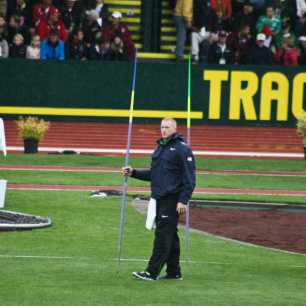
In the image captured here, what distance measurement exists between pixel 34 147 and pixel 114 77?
14.3ft

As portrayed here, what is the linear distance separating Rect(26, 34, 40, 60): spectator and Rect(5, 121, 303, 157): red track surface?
180 centimetres

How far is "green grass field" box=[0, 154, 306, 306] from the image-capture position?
14.0 m

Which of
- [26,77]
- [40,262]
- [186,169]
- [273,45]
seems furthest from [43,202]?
[273,45]

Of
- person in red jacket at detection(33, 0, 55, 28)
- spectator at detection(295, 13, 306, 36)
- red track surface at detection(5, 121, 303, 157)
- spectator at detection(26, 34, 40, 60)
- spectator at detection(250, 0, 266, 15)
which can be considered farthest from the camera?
spectator at detection(295, 13, 306, 36)

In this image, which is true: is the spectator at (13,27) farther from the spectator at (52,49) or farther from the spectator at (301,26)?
the spectator at (301,26)

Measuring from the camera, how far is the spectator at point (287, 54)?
37062 mm

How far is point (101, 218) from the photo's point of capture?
2142 centimetres

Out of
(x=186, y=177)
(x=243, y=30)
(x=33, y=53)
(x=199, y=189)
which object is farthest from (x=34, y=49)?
(x=186, y=177)

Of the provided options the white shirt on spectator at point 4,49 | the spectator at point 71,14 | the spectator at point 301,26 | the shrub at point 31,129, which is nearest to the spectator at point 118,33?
the spectator at point 71,14

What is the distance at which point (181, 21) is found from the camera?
36.7 meters

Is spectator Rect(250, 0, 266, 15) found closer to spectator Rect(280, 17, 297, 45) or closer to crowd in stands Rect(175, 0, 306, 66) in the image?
crowd in stands Rect(175, 0, 306, 66)

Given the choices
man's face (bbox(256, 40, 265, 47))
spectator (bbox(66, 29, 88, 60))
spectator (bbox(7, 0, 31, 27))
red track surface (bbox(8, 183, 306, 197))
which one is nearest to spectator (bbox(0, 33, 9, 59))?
spectator (bbox(7, 0, 31, 27))

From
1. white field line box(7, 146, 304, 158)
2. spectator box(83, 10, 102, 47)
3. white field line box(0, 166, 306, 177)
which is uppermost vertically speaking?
spectator box(83, 10, 102, 47)

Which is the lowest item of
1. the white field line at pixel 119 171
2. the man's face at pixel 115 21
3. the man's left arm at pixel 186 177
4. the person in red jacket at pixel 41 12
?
the white field line at pixel 119 171
